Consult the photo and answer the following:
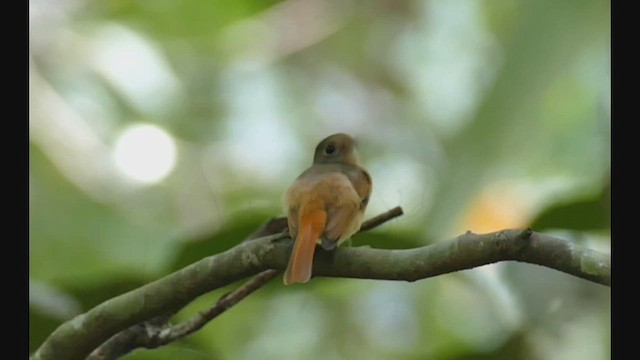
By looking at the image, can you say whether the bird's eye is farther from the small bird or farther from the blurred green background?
the blurred green background

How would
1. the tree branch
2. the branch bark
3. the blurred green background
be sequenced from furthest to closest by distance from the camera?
the blurred green background → the tree branch → the branch bark

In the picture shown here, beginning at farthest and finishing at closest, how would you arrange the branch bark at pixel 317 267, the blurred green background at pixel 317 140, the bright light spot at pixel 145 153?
the bright light spot at pixel 145 153
the blurred green background at pixel 317 140
the branch bark at pixel 317 267

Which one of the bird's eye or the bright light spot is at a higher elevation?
the bright light spot

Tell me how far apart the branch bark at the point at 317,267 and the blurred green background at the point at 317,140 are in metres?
0.12

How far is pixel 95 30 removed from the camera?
198cm

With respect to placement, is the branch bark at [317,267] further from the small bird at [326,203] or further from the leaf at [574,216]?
the leaf at [574,216]

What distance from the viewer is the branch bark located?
699mm

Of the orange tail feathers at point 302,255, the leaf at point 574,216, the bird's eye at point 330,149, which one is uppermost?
the bird's eye at point 330,149

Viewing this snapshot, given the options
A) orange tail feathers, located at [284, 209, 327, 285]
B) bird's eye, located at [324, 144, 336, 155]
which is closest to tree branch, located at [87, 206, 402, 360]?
orange tail feathers, located at [284, 209, 327, 285]

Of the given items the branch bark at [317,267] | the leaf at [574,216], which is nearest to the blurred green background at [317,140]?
the leaf at [574,216]

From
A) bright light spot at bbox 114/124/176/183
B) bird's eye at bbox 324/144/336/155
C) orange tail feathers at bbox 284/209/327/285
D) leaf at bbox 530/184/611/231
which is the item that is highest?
bright light spot at bbox 114/124/176/183

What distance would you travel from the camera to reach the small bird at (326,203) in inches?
35.8

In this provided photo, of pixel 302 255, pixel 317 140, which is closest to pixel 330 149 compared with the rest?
pixel 302 255
